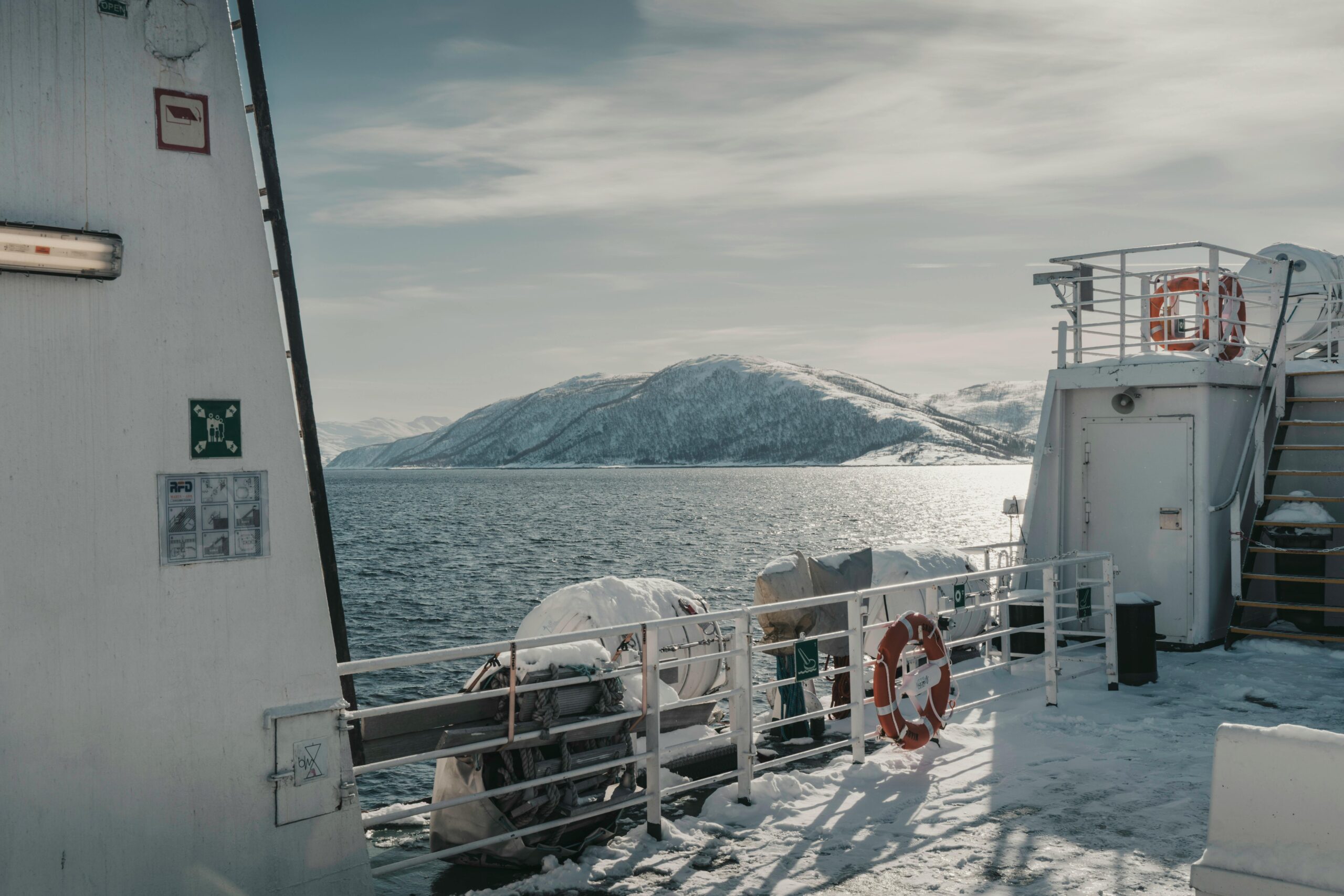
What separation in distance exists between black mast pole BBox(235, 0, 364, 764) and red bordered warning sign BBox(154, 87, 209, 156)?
0.28 m

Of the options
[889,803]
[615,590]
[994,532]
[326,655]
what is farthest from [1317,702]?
[994,532]

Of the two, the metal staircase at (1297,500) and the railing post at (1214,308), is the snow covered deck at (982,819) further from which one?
the railing post at (1214,308)

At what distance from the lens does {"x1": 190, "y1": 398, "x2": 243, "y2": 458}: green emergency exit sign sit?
4.24m

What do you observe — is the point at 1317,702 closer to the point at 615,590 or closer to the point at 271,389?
the point at 615,590

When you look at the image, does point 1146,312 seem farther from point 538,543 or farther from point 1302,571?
point 538,543

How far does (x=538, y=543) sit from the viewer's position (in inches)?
2470

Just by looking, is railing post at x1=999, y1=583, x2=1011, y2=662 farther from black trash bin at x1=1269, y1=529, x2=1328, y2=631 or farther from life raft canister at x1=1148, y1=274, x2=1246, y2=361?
life raft canister at x1=1148, y1=274, x2=1246, y2=361

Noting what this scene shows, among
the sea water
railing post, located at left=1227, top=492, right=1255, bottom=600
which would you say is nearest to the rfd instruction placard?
the sea water

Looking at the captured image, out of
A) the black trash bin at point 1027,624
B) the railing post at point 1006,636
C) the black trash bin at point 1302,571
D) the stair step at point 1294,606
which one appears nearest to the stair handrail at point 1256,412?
the black trash bin at point 1302,571

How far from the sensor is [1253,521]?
11.9m

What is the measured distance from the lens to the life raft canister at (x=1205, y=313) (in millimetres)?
13148

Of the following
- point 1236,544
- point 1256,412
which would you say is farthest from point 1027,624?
point 1256,412

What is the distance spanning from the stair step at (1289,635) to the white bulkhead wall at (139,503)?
10.2 m

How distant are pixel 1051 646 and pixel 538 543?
55371mm
